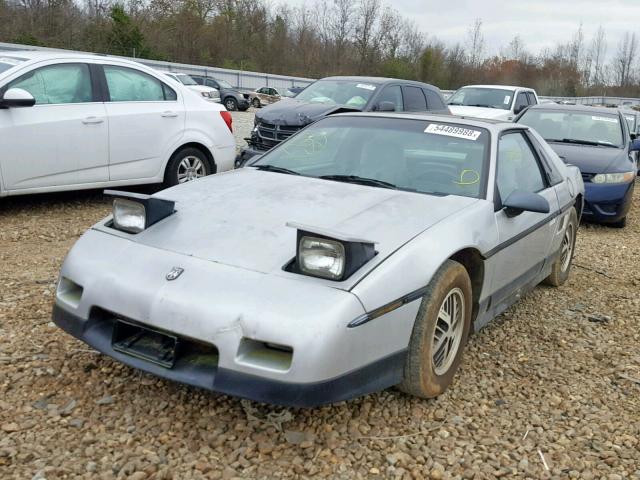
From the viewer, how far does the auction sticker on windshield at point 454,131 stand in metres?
3.75

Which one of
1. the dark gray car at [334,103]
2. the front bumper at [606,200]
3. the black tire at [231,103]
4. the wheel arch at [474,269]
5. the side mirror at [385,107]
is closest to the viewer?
the wheel arch at [474,269]

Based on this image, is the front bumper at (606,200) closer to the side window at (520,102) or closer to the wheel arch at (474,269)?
the wheel arch at (474,269)

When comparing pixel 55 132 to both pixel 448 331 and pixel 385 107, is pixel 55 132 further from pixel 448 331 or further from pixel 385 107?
pixel 385 107

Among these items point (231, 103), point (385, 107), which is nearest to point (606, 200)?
point (385, 107)

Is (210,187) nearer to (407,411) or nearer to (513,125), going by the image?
(407,411)

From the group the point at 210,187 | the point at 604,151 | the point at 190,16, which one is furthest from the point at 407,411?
the point at 190,16

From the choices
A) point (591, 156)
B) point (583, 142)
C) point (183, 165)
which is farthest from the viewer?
point (583, 142)

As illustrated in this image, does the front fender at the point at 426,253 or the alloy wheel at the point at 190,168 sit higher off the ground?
the front fender at the point at 426,253

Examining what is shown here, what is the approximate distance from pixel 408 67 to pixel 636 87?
2815 cm

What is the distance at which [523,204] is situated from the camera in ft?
11.1

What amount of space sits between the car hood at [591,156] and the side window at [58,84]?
548 cm

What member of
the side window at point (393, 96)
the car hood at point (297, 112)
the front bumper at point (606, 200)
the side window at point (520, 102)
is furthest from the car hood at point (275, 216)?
the side window at point (520, 102)

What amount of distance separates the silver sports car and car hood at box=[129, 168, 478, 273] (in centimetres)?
1

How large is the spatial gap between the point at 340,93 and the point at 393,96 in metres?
0.84
